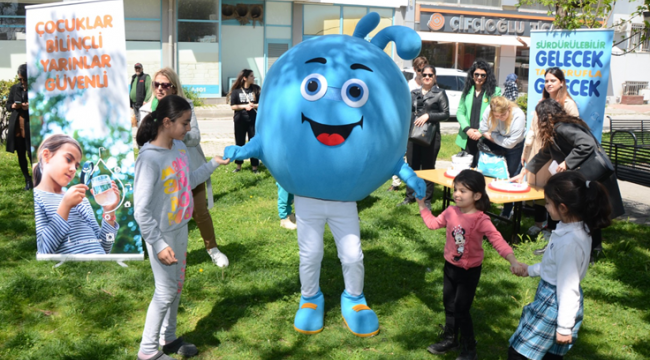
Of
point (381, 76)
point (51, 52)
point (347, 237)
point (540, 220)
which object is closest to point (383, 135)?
point (381, 76)

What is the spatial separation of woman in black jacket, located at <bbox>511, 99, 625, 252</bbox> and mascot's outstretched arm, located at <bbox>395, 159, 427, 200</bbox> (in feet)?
7.31

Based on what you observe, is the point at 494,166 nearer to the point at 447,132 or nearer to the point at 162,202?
the point at 162,202

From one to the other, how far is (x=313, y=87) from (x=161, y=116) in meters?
1.05

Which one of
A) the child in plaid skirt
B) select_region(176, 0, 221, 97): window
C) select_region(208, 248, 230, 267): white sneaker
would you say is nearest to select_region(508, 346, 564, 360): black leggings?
the child in plaid skirt

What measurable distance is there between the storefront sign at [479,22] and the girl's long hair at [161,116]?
74.4ft

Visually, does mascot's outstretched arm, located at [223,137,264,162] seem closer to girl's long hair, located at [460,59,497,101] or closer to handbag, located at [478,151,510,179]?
handbag, located at [478,151,510,179]

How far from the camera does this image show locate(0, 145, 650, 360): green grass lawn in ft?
14.2

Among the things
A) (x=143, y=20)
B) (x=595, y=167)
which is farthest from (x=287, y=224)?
(x=143, y=20)

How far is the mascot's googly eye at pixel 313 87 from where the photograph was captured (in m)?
4.02

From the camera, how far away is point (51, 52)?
5402 millimetres

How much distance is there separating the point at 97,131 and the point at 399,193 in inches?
187

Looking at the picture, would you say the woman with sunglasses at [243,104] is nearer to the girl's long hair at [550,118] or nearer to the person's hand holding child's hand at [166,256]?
the girl's long hair at [550,118]

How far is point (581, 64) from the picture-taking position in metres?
7.53

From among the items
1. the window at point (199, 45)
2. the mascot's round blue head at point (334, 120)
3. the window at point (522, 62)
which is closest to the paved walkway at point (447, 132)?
the window at point (199, 45)
